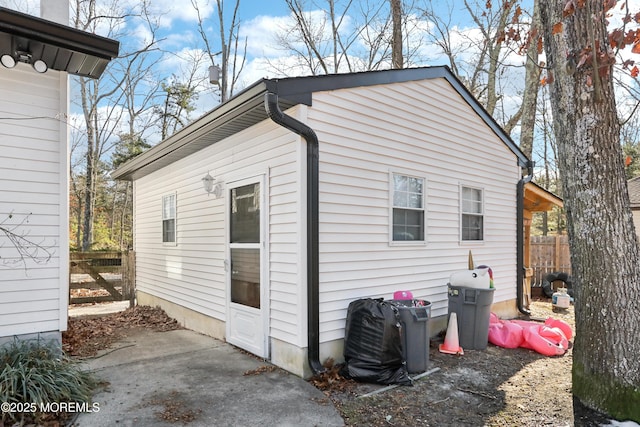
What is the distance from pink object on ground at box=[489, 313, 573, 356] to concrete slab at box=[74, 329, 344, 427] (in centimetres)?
322

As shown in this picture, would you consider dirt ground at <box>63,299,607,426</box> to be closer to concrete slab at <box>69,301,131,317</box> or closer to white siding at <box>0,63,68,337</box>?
white siding at <box>0,63,68,337</box>

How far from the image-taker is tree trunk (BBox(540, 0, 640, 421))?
3.34 m

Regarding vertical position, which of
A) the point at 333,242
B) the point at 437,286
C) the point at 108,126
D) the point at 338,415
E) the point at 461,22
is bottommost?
the point at 338,415

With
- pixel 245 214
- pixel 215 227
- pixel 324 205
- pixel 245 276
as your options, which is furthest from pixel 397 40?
pixel 245 276

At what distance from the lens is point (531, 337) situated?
5504mm

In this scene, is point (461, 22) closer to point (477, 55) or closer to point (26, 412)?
point (477, 55)

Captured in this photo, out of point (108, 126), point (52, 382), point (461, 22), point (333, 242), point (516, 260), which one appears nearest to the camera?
point (52, 382)

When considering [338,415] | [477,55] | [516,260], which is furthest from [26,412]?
[477,55]

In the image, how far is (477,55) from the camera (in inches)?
568

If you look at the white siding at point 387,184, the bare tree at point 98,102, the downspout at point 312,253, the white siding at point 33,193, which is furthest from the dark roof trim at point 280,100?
the bare tree at point 98,102

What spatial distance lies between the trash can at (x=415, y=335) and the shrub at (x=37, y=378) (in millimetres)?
3148

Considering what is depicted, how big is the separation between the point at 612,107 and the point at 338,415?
3576 millimetres

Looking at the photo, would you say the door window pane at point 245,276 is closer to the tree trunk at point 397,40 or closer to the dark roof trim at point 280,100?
the dark roof trim at point 280,100

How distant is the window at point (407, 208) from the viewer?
5324 mm
